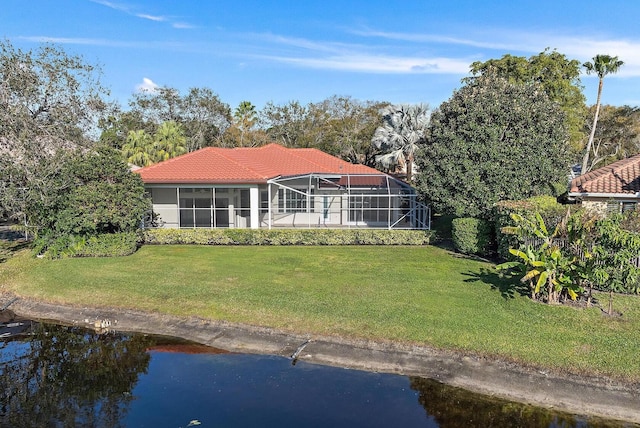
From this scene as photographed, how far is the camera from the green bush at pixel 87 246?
56.1 ft

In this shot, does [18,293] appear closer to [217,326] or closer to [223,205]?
[217,326]

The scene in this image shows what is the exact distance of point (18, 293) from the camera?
1380 cm

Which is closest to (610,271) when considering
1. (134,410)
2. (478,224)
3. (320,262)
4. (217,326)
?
(478,224)

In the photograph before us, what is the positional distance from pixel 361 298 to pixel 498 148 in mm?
9401

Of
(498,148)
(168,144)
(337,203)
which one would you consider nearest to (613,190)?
(498,148)

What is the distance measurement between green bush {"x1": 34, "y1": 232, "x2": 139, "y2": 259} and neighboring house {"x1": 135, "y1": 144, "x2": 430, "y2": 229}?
13.4 feet

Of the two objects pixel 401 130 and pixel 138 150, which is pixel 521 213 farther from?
pixel 138 150

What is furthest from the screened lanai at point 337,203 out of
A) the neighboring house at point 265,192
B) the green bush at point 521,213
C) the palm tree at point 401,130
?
the green bush at point 521,213

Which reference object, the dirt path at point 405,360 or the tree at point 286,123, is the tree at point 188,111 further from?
the dirt path at point 405,360

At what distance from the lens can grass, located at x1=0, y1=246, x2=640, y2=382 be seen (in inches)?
372

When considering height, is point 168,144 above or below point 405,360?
above

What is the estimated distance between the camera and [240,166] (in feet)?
74.1

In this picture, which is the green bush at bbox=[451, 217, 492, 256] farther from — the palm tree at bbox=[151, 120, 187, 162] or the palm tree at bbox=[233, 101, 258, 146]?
the palm tree at bbox=[233, 101, 258, 146]

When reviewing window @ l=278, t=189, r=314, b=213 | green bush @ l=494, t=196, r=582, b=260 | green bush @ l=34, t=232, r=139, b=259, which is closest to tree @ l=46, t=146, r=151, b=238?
green bush @ l=34, t=232, r=139, b=259
